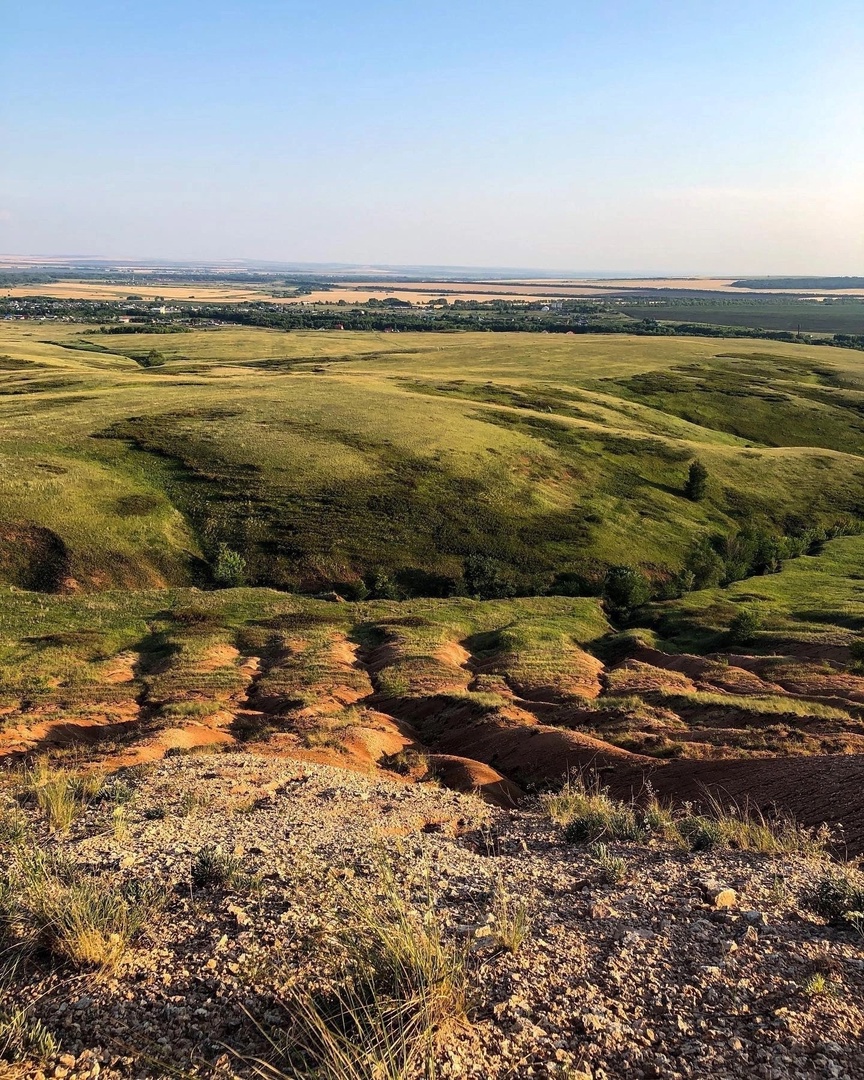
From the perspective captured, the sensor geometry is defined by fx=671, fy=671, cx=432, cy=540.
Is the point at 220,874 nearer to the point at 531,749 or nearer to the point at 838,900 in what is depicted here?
the point at 838,900

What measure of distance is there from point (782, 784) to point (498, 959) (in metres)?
13.9

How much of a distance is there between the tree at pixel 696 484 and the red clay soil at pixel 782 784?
253 ft

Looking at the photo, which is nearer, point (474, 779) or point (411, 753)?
point (474, 779)

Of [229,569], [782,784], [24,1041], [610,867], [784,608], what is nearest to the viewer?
[24,1041]

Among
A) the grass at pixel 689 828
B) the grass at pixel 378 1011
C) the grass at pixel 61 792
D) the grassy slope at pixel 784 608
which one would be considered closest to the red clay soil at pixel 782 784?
the grass at pixel 689 828

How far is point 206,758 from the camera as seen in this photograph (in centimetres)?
2189

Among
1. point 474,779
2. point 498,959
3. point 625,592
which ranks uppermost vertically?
point 498,959

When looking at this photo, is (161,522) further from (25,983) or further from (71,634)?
(25,983)

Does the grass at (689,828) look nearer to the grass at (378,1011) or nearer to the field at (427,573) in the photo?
the field at (427,573)

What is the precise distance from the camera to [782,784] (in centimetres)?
1909

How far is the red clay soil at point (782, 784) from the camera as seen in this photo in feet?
53.6

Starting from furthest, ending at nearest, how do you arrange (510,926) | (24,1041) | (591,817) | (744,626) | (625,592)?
(625,592)
(744,626)
(591,817)
(510,926)
(24,1041)

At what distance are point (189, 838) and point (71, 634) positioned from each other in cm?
3376

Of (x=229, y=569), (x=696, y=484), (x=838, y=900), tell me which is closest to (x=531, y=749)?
(x=838, y=900)
